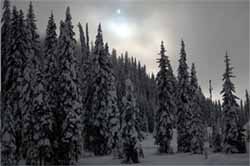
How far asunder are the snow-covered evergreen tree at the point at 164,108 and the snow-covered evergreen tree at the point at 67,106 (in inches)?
565

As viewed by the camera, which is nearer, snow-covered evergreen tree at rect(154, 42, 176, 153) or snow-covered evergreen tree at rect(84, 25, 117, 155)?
snow-covered evergreen tree at rect(84, 25, 117, 155)

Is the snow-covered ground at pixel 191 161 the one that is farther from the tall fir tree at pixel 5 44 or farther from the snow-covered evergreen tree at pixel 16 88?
the tall fir tree at pixel 5 44

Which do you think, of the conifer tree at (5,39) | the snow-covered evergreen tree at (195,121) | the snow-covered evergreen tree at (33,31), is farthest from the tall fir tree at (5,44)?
the snow-covered evergreen tree at (195,121)

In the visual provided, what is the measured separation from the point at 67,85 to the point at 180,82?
815 inches

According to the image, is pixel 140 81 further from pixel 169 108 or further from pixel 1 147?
pixel 1 147

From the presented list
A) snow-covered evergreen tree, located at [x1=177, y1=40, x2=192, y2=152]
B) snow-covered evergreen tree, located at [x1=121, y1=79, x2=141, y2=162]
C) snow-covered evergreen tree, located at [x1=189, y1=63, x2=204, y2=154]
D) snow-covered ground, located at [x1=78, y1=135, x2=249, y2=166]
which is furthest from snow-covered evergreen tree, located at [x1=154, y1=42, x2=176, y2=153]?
snow-covered evergreen tree, located at [x1=121, y1=79, x2=141, y2=162]

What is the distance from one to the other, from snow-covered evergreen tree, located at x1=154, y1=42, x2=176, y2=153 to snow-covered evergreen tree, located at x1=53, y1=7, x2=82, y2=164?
1436cm

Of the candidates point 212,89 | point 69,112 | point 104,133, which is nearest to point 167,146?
point 104,133

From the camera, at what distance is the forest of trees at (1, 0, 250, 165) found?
3070cm

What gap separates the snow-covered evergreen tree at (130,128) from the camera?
35.0 meters

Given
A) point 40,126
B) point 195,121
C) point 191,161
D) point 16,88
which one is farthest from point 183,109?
point 16,88

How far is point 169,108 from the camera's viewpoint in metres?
45.2

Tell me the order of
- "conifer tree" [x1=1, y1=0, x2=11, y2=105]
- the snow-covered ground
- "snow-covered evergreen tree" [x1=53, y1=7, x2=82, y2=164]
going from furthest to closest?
"conifer tree" [x1=1, y1=0, x2=11, y2=105]
"snow-covered evergreen tree" [x1=53, y1=7, x2=82, y2=164]
the snow-covered ground

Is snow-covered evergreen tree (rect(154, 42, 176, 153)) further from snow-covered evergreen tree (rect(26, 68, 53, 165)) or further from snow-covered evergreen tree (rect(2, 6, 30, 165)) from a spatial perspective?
snow-covered evergreen tree (rect(2, 6, 30, 165))
